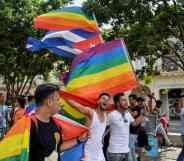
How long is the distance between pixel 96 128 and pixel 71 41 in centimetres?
183

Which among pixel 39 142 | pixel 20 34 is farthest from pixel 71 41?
pixel 20 34

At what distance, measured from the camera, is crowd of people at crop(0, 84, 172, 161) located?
192 inches

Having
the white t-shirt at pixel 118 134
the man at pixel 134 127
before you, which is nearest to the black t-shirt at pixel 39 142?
the white t-shirt at pixel 118 134

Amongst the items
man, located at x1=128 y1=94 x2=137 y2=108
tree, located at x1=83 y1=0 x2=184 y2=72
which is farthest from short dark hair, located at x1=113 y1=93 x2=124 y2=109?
tree, located at x1=83 y1=0 x2=184 y2=72

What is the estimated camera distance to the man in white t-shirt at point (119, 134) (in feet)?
26.0

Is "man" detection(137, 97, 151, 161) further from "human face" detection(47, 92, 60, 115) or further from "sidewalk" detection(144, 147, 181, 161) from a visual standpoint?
"human face" detection(47, 92, 60, 115)

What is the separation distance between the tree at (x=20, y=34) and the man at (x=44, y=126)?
1661 centimetres

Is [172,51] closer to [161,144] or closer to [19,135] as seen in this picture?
[161,144]

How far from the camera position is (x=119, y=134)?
7.96m

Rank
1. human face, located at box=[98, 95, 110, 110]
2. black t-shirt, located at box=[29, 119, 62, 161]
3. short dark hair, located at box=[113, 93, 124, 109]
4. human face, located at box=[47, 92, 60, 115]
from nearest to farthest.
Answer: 1. black t-shirt, located at box=[29, 119, 62, 161]
2. human face, located at box=[47, 92, 60, 115]
3. human face, located at box=[98, 95, 110, 110]
4. short dark hair, located at box=[113, 93, 124, 109]

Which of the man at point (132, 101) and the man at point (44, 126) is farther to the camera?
the man at point (132, 101)

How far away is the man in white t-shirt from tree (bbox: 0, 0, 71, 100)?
44.8 ft

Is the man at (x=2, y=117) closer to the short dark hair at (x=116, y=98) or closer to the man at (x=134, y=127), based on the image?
the man at (x=134, y=127)

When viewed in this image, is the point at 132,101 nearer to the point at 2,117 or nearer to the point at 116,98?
the point at 116,98
